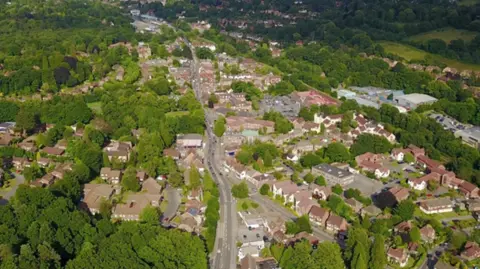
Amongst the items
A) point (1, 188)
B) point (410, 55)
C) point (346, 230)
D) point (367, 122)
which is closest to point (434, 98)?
point (367, 122)

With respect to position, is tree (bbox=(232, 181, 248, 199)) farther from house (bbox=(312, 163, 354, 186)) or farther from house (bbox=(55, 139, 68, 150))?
house (bbox=(55, 139, 68, 150))

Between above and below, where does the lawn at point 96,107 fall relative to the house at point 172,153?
below

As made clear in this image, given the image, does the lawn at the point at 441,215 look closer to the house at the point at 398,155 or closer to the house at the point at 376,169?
the house at the point at 376,169

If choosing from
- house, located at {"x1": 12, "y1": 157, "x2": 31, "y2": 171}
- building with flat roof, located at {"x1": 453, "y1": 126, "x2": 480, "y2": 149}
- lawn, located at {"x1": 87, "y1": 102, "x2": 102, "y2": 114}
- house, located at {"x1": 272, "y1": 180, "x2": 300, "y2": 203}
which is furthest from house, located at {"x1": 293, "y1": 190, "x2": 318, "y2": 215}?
lawn, located at {"x1": 87, "y1": 102, "x2": 102, "y2": 114}

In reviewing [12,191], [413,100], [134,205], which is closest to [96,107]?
[12,191]

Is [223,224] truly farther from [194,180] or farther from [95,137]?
[95,137]

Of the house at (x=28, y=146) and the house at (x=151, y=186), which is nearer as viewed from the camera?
the house at (x=151, y=186)

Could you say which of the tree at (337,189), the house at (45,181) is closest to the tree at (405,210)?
the tree at (337,189)
